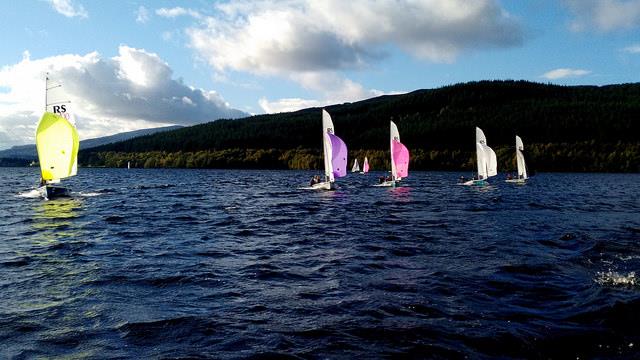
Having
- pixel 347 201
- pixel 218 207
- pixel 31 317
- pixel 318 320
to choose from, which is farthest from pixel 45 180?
pixel 318 320

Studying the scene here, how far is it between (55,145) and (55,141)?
41cm

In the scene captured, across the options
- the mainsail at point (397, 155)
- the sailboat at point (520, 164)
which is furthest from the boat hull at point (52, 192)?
the sailboat at point (520, 164)

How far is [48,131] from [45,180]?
6.86 m

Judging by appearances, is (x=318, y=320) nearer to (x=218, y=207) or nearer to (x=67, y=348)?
(x=67, y=348)

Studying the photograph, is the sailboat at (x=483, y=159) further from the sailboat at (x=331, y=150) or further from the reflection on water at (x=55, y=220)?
the reflection on water at (x=55, y=220)

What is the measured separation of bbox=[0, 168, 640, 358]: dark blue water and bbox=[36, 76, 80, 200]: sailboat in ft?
52.8

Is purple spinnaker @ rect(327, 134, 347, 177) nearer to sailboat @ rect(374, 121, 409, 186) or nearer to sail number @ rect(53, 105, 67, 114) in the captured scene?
sailboat @ rect(374, 121, 409, 186)

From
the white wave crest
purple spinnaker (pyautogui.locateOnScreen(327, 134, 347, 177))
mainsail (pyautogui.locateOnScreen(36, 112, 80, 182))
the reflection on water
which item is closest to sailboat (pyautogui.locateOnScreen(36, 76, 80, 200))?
mainsail (pyautogui.locateOnScreen(36, 112, 80, 182))

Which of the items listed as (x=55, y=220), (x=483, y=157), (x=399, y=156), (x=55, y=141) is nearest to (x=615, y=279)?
(x=55, y=220)

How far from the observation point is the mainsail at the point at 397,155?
2827 inches

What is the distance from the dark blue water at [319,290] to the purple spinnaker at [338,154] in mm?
26768

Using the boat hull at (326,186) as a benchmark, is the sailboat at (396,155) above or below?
above

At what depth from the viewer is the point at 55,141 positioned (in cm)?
4894

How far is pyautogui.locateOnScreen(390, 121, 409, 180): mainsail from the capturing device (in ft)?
236
